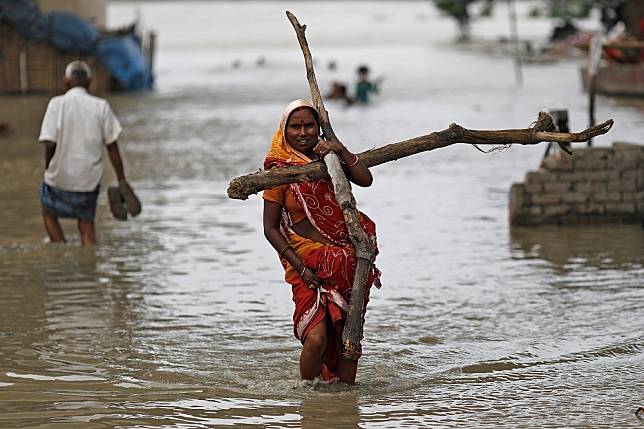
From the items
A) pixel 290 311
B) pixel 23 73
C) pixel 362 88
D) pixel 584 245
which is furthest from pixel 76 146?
pixel 23 73

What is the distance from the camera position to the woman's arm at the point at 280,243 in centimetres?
557

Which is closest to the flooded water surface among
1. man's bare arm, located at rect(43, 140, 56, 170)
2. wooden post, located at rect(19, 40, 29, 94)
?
man's bare arm, located at rect(43, 140, 56, 170)

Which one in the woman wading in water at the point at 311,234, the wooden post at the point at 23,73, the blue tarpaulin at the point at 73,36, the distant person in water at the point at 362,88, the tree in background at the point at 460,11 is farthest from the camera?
the tree in background at the point at 460,11

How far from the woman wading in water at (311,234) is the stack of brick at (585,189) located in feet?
14.7

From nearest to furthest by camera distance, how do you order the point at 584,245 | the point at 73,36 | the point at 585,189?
the point at 584,245, the point at 585,189, the point at 73,36

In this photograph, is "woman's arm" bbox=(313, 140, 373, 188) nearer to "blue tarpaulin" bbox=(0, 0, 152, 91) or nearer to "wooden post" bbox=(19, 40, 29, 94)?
"blue tarpaulin" bbox=(0, 0, 152, 91)

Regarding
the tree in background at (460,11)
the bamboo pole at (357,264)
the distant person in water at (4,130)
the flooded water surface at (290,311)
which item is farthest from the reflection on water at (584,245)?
the tree in background at (460,11)

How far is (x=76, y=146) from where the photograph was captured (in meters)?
9.16

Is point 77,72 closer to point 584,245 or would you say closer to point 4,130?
point 584,245

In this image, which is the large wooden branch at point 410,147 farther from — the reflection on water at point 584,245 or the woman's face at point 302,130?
the reflection on water at point 584,245

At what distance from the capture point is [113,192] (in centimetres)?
960

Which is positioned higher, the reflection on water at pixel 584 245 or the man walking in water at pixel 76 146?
the man walking in water at pixel 76 146

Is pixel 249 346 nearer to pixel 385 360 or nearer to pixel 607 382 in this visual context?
pixel 385 360

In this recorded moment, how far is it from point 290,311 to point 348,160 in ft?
7.41
